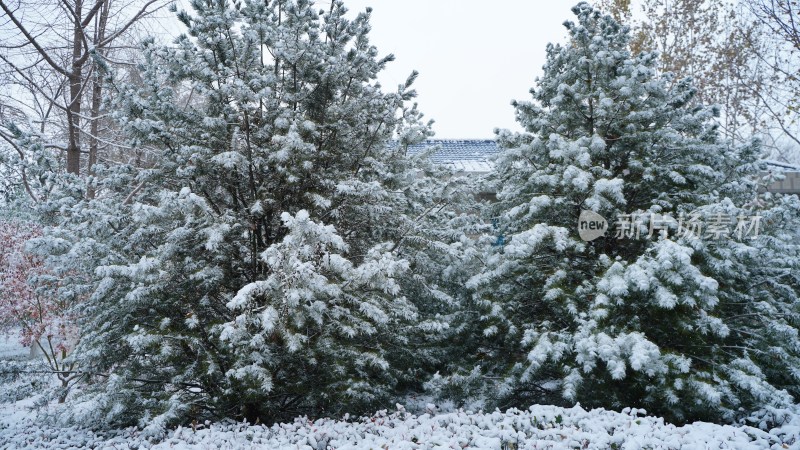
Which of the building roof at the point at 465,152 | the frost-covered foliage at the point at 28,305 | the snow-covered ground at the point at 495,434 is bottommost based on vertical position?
the snow-covered ground at the point at 495,434

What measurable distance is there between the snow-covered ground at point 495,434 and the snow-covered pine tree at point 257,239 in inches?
16.0

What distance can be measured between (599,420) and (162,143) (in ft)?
15.0

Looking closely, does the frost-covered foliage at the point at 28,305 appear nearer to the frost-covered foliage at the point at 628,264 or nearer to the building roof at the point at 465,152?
the frost-covered foliage at the point at 628,264

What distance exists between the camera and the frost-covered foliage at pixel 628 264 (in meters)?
4.55

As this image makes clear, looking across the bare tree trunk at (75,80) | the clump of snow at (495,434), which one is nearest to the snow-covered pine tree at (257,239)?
the clump of snow at (495,434)

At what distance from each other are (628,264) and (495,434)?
8.32 feet

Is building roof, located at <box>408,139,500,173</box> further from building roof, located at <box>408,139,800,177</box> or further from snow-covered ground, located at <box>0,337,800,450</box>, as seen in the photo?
snow-covered ground, located at <box>0,337,800,450</box>

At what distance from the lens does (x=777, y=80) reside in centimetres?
1347

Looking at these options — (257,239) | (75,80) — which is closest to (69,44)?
(75,80)

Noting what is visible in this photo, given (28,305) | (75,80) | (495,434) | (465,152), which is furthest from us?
(465,152)

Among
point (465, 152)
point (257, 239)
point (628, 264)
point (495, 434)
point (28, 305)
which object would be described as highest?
point (465, 152)

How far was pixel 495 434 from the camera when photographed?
3596mm

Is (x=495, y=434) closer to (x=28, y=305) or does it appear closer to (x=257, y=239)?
(x=257, y=239)

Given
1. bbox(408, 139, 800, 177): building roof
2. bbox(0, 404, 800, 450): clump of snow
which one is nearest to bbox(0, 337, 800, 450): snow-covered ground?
bbox(0, 404, 800, 450): clump of snow
